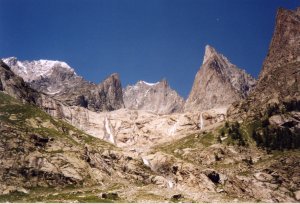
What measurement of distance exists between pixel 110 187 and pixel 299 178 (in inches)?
3864

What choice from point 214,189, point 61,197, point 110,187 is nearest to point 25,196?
point 61,197

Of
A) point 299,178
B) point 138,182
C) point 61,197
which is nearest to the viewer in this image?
point 61,197

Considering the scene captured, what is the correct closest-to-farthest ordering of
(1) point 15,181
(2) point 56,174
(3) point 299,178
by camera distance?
(1) point 15,181, (2) point 56,174, (3) point 299,178

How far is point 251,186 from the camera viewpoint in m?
196

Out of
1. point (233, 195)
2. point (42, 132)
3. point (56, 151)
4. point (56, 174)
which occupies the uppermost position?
point (42, 132)

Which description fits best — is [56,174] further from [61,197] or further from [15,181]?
[61,197]

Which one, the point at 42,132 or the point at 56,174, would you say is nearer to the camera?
the point at 56,174

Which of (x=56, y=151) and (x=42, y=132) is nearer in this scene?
(x=56, y=151)

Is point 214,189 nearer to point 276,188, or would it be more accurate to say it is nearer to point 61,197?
point 276,188

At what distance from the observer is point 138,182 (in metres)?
188

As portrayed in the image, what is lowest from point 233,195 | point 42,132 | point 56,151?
point 233,195

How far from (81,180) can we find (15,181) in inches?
1070

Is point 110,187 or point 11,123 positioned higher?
point 11,123

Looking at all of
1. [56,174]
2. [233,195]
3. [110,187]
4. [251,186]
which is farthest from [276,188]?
[56,174]
